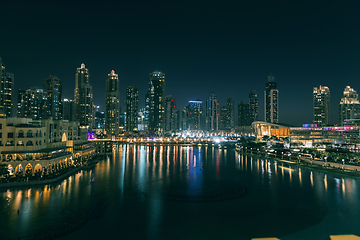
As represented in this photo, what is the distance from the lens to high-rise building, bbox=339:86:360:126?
132m

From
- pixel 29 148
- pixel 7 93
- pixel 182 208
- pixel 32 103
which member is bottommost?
pixel 182 208

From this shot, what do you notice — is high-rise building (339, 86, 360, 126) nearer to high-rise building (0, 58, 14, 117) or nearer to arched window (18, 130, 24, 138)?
arched window (18, 130, 24, 138)

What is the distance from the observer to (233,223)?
19.9m

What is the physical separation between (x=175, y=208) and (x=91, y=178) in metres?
19.3

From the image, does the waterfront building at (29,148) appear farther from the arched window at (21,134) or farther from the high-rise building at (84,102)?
the high-rise building at (84,102)

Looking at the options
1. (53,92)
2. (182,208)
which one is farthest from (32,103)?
(182,208)

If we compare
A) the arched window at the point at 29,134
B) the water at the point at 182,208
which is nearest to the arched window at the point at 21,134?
the arched window at the point at 29,134

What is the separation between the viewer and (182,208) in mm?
23469

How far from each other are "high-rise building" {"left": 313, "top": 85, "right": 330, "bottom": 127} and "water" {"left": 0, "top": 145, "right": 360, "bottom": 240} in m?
159

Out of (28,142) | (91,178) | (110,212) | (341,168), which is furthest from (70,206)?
(341,168)

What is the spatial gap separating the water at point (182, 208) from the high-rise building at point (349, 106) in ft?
391

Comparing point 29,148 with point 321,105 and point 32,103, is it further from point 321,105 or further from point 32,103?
point 321,105

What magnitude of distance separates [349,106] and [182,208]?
149m

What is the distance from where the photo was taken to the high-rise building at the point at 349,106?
132m
